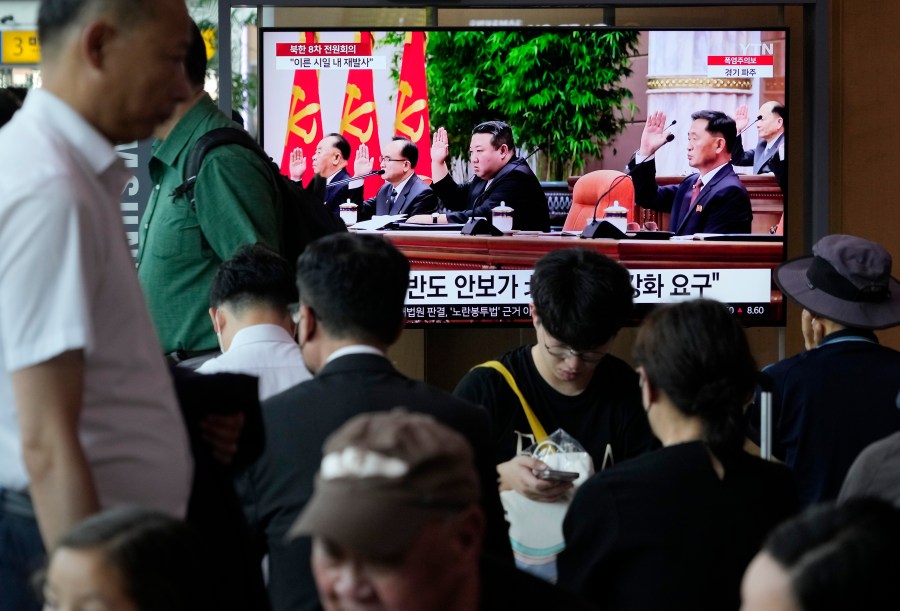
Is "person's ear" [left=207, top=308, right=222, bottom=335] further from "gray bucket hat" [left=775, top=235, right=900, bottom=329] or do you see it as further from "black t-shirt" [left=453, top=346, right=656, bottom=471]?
"gray bucket hat" [left=775, top=235, right=900, bottom=329]

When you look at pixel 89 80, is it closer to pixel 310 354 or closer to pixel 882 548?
pixel 310 354

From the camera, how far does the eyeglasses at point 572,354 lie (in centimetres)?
319

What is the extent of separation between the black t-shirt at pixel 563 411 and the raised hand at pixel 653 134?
107 inches

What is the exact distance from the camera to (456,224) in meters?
5.81

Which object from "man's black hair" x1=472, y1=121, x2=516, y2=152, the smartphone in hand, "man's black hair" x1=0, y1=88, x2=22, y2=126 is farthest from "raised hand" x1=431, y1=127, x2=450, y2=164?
"man's black hair" x1=0, y1=88, x2=22, y2=126

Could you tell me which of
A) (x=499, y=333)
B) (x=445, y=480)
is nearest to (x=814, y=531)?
(x=445, y=480)

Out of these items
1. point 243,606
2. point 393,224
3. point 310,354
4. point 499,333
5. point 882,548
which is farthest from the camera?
point 499,333

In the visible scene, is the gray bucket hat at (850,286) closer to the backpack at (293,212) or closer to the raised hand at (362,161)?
the backpack at (293,212)

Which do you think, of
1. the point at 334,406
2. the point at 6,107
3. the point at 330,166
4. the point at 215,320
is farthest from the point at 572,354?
the point at 330,166

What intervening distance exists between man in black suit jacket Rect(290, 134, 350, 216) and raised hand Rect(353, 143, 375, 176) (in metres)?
0.04

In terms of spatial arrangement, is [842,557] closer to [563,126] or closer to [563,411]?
[563,411]

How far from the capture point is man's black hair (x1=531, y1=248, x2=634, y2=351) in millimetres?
3178

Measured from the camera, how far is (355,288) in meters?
2.53

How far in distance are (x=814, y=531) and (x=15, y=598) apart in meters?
1.11
